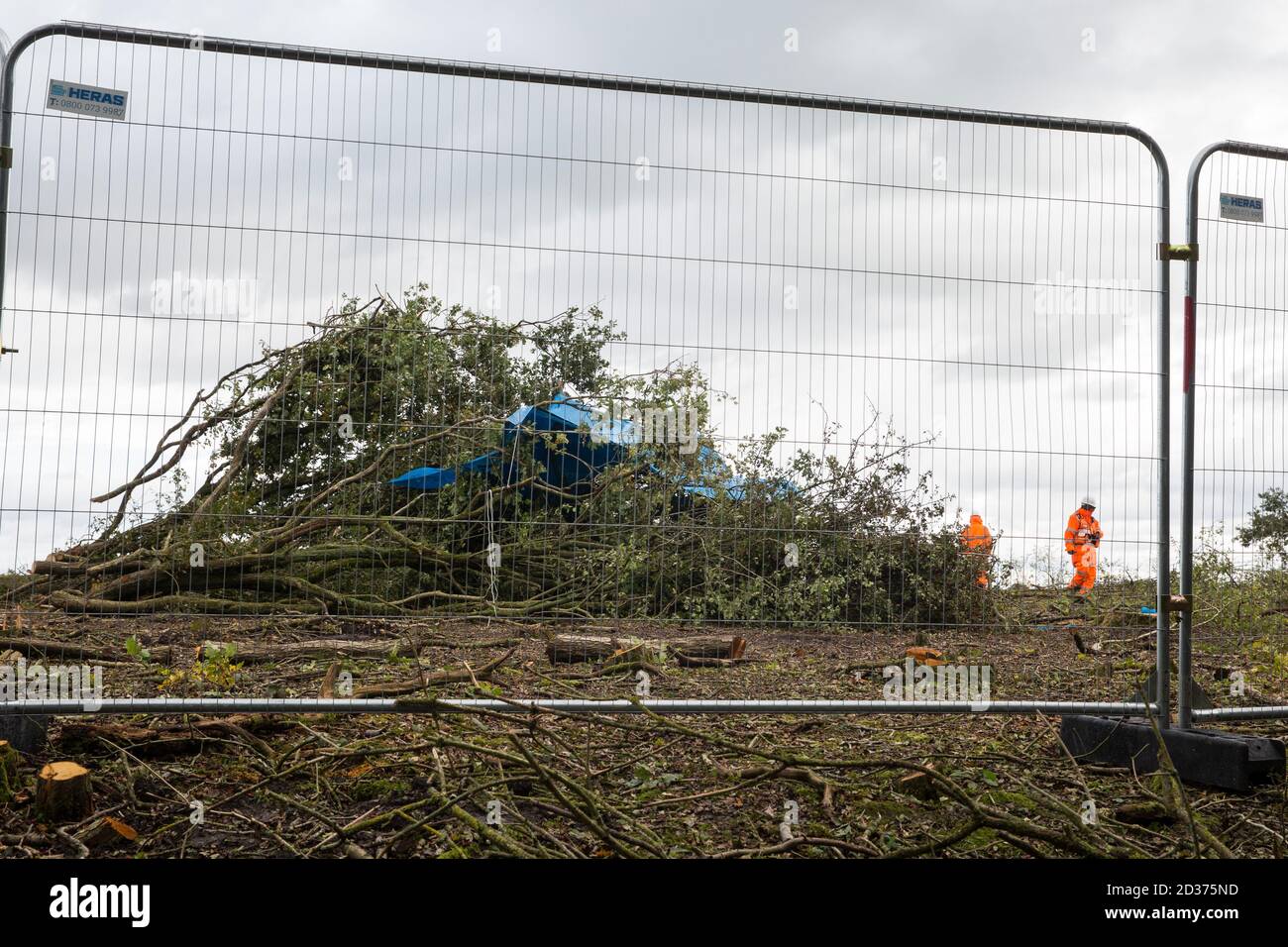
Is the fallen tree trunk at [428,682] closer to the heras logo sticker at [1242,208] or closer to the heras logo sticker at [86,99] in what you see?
the heras logo sticker at [86,99]

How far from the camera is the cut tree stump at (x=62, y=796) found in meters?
4.82

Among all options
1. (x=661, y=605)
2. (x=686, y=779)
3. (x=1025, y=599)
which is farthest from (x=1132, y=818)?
(x=661, y=605)

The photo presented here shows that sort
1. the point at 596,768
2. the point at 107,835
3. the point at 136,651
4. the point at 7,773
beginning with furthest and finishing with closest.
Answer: the point at 136,651 < the point at 596,768 < the point at 7,773 < the point at 107,835

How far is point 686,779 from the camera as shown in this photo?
5367 mm

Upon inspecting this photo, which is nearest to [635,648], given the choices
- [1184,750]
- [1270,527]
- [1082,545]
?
[1082,545]

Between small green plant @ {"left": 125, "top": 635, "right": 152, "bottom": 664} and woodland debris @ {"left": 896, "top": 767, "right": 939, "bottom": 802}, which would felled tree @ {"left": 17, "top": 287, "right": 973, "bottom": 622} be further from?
woodland debris @ {"left": 896, "top": 767, "right": 939, "bottom": 802}

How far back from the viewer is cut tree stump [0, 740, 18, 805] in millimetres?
4938

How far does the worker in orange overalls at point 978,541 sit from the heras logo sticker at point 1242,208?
2.32 metres

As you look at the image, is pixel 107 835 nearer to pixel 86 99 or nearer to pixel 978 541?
pixel 86 99

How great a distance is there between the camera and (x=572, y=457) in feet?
19.5

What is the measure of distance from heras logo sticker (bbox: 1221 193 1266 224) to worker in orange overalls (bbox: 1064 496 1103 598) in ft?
6.24

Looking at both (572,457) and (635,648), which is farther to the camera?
(635,648)

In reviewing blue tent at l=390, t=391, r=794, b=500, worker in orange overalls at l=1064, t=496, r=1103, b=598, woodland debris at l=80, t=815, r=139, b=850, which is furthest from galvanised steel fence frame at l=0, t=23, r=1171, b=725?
blue tent at l=390, t=391, r=794, b=500

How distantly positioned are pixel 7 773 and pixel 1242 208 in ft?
23.6
